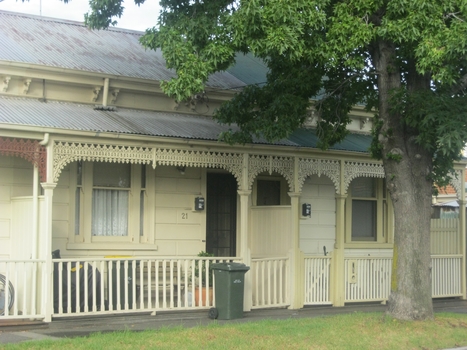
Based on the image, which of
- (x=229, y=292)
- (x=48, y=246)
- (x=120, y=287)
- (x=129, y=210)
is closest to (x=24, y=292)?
(x=48, y=246)

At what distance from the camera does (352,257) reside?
53.7 ft

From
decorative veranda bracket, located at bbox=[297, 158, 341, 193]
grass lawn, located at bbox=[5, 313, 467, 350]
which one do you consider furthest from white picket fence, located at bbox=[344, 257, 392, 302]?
grass lawn, located at bbox=[5, 313, 467, 350]

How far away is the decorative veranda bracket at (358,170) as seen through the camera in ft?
52.7

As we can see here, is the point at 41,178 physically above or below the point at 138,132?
below

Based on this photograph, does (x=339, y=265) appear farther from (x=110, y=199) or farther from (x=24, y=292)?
(x=24, y=292)

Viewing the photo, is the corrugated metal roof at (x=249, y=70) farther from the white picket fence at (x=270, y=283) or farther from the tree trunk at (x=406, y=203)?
the tree trunk at (x=406, y=203)

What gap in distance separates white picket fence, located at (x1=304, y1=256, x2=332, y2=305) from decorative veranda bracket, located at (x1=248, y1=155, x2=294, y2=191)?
5.58ft

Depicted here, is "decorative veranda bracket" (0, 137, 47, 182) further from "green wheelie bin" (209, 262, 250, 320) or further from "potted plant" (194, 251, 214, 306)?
"green wheelie bin" (209, 262, 250, 320)

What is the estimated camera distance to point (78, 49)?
15.8 m

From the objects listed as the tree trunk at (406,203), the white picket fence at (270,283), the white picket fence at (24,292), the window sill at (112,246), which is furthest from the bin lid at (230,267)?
the white picket fence at (24,292)

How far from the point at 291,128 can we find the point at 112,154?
3141mm

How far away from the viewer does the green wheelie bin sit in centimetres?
1355

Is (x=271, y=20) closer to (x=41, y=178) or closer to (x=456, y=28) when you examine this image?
(x=456, y=28)

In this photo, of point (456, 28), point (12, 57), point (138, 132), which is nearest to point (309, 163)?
point (138, 132)
